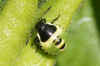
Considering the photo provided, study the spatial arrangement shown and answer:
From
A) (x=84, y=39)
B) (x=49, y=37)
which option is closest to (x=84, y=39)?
(x=84, y=39)

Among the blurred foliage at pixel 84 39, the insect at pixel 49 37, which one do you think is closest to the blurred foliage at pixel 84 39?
the blurred foliage at pixel 84 39

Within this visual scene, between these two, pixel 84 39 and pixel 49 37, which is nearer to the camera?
pixel 49 37

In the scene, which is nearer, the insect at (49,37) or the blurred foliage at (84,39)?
the insect at (49,37)

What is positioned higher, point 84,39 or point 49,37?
point 49,37

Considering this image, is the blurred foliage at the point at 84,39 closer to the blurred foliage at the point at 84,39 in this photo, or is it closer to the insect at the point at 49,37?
the blurred foliage at the point at 84,39

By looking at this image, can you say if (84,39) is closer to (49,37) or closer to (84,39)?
(84,39)

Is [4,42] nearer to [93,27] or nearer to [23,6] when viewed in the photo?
[23,6]

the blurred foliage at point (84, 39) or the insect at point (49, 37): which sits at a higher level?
the insect at point (49, 37)
